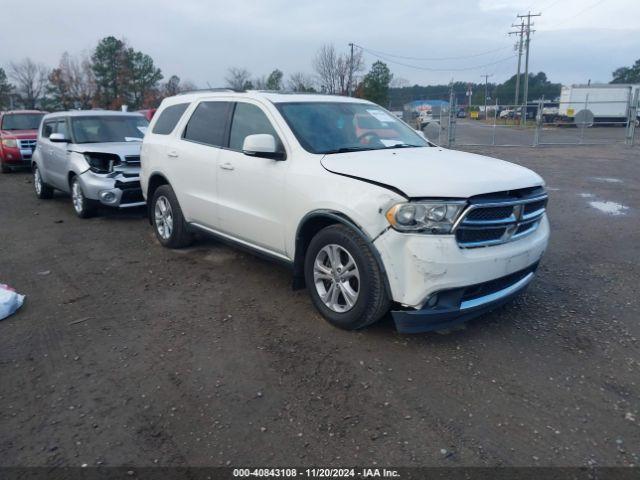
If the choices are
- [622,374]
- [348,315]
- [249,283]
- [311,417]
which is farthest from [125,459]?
[622,374]

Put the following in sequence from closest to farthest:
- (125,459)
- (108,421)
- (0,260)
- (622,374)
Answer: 1. (125,459)
2. (108,421)
3. (622,374)
4. (0,260)

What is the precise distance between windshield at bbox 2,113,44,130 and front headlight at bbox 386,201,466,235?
15715 mm

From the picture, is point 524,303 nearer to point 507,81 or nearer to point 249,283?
point 249,283

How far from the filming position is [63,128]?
8781 millimetres

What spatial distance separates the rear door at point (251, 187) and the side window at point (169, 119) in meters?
1.26

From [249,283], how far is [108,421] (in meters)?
2.35

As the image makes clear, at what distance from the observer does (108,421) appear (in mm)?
2877

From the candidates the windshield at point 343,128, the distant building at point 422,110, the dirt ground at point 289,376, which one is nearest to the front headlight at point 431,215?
the dirt ground at point 289,376

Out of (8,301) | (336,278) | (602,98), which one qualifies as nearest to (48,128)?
(8,301)

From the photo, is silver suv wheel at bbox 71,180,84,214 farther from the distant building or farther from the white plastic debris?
the distant building

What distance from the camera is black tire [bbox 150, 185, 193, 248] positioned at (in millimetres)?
5930

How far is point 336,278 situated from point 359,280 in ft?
0.98

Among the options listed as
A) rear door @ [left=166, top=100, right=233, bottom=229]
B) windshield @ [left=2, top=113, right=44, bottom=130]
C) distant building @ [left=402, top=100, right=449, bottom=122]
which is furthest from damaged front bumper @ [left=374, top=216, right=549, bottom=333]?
distant building @ [left=402, top=100, right=449, bottom=122]

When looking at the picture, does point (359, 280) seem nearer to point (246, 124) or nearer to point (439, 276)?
point (439, 276)
